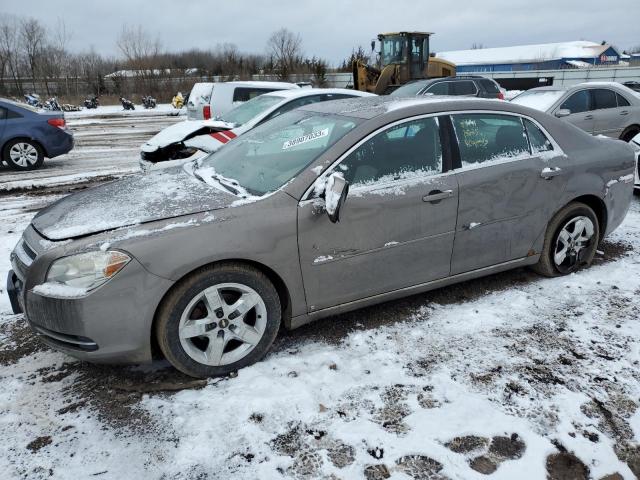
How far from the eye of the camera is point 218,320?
2.88 metres

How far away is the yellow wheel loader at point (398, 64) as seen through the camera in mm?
19406

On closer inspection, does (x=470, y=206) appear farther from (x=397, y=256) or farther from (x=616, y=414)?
(x=616, y=414)

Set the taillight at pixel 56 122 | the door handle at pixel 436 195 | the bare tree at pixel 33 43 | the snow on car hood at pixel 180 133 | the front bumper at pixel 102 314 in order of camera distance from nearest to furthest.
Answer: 1. the front bumper at pixel 102 314
2. the door handle at pixel 436 195
3. the snow on car hood at pixel 180 133
4. the taillight at pixel 56 122
5. the bare tree at pixel 33 43

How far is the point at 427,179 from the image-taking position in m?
3.40

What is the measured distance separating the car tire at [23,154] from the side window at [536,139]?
9.83 meters

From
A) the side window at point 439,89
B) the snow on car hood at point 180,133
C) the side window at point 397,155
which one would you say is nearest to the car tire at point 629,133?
the side window at point 439,89

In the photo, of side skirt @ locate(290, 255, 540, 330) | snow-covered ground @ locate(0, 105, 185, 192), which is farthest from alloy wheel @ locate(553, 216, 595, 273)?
snow-covered ground @ locate(0, 105, 185, 192)

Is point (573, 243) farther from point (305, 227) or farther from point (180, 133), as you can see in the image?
point (180, 133)

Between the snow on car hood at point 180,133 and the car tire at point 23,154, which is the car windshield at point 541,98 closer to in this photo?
the snow on car hood at point 180,133

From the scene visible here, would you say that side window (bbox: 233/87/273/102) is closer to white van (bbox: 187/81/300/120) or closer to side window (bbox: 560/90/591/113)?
white van (bbox: 187/81/300/120)

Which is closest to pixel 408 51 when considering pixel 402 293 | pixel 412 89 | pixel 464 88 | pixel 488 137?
pixel 464 88

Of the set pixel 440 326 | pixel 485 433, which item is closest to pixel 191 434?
pixel 485 433

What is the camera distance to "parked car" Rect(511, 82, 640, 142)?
8953 mm

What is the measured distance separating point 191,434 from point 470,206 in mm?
2374
